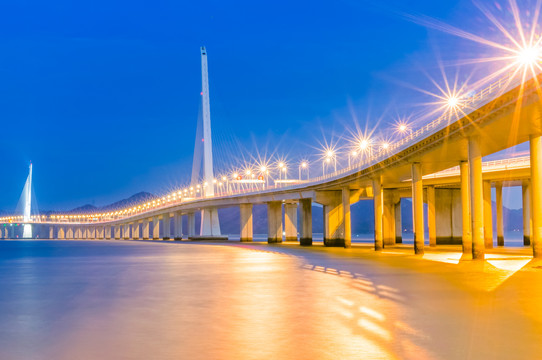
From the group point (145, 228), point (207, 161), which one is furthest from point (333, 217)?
point (145, 228)

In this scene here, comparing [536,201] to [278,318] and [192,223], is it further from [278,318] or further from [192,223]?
→ [192,223]

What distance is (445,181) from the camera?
2805 inches

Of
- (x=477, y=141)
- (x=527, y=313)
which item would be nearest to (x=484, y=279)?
(x=527, y=313)

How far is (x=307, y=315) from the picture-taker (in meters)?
15.3

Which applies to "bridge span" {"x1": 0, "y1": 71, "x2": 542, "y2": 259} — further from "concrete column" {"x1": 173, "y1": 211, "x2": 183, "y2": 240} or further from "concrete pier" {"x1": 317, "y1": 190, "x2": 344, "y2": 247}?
"concrete column" {"x1": 173, "y1": 211, "x2": 183, "y2": 240}

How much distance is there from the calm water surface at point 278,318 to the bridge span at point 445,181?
34.9 feet

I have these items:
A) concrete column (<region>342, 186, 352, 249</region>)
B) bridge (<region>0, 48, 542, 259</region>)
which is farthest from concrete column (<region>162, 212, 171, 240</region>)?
concrete column (<region>342, 186, 352, 249</region>)

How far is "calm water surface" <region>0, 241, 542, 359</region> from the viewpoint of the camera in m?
11.1

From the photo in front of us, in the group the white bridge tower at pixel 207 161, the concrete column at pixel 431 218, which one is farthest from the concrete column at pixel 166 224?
the concrete column at pixel 431 218

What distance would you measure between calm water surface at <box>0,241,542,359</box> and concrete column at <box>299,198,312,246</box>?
59.2 metres

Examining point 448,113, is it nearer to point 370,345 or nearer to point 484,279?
point 484,279

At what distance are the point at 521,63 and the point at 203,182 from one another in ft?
278

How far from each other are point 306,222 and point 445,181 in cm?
2361

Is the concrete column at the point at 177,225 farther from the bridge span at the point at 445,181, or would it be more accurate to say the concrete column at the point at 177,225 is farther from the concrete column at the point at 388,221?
the concrete column at the point at 388,221
